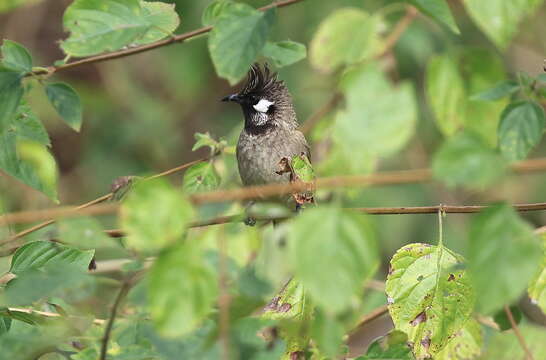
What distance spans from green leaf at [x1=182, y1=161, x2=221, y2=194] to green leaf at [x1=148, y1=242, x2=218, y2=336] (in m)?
0.98

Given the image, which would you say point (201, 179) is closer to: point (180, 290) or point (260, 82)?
point (180, 290)

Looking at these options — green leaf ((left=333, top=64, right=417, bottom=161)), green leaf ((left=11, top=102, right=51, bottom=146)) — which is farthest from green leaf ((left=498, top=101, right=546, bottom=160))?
green leaf ((left=11, top=102, right=51, bottom=146))

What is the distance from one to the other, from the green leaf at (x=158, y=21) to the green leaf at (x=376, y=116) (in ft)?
2.50

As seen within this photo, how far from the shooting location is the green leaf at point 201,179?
1.98 m

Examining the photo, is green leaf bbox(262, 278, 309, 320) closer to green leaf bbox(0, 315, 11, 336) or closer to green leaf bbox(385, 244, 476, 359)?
green leaf bbox(385, 244, 476, 359)

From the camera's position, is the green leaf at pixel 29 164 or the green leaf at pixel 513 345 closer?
the green leaf at pixel 29 164

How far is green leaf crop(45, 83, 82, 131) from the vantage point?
1.58 metres

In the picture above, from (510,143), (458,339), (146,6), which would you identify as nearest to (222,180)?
(146,6)

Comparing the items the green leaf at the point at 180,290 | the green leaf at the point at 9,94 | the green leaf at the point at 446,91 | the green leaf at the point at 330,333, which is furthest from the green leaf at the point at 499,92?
the green leaf at the point at 446,91

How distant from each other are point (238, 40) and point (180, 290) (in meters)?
0.57

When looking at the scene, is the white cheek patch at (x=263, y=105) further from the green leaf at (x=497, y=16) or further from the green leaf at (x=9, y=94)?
the green leaf at (x=497, y=16)

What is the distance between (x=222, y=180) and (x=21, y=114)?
572 millimetres

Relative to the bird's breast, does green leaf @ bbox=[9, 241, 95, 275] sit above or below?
above

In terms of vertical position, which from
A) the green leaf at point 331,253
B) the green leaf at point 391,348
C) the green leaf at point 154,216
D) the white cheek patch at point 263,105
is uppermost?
the green leaf at point 154,216
